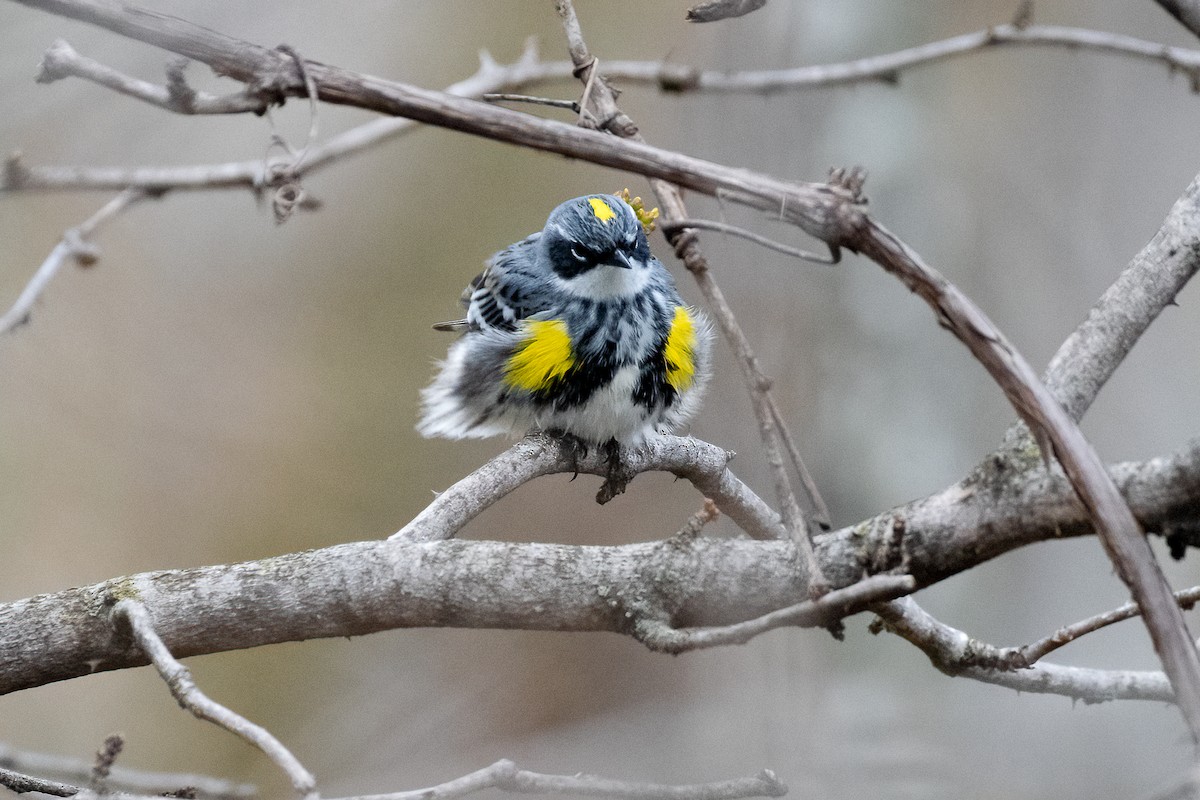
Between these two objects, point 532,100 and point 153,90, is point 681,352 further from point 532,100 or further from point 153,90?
point 153,90

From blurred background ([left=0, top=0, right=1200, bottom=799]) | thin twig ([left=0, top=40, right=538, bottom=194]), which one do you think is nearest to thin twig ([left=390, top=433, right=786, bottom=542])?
Answer: thin twig ([left=0, top=40, right=538, bottom=194])

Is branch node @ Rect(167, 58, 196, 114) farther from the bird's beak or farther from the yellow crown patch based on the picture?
the bird's beak

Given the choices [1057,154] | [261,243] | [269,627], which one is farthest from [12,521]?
[1057,154]

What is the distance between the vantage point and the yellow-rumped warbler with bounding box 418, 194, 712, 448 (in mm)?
3346

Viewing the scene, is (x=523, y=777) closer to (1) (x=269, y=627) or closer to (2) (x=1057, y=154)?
(1) (x=269, y=627)

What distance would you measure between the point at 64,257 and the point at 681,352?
200cm

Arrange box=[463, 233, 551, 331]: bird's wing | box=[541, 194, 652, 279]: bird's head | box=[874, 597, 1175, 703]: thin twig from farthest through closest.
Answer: box=[463, 233, 551, 331]: bird's wing → box=[541, 194, 652, 279]: bird's head → box=[874, 597, 1175, 703]: thin twig

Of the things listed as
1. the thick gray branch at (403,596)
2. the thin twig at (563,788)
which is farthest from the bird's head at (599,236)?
the thin twig at (563,788)

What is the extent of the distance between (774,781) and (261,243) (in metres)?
7.05

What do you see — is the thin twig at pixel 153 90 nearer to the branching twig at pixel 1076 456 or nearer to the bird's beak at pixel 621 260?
the branching twig at pixel 1076 456

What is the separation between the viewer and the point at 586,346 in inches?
135

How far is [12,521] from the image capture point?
23.2ft

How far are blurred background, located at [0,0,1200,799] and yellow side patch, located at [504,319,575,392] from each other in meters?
1.69

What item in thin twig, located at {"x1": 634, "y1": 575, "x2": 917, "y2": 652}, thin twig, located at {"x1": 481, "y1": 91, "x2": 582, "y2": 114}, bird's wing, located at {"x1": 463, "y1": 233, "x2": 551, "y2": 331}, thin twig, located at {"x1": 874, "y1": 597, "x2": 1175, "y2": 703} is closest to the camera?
thin twig, located at {"x1": 634, "y1": 575, "x2": 917, "y2": 652}
